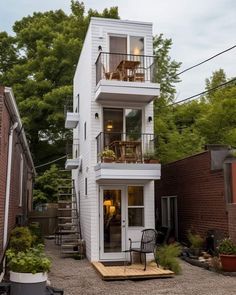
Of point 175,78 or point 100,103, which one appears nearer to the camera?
point 100,103

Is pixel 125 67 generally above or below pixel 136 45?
below

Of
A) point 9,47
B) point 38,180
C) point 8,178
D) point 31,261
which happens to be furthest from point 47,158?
point 31,261

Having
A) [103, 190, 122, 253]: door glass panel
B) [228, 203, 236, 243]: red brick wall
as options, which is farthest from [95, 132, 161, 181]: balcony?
[228, 203, 236, 243]: red brick wall

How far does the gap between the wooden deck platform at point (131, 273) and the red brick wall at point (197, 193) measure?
2930 mm

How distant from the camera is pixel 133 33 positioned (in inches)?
545

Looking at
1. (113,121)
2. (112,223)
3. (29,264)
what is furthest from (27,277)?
(113,121)

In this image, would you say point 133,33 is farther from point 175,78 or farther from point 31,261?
point 175,78

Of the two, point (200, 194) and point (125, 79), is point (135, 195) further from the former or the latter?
point (125, 79)

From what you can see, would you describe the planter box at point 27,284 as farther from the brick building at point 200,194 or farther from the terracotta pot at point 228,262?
the brick building at point 200,194

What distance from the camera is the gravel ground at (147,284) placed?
8.52m

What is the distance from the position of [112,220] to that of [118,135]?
9.22ft

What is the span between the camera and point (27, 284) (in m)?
6.79

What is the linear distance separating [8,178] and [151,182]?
4.83 metres

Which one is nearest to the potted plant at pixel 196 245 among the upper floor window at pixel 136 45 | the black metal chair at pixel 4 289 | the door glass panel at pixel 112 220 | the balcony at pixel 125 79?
the door glass panel at pixel 112 220
